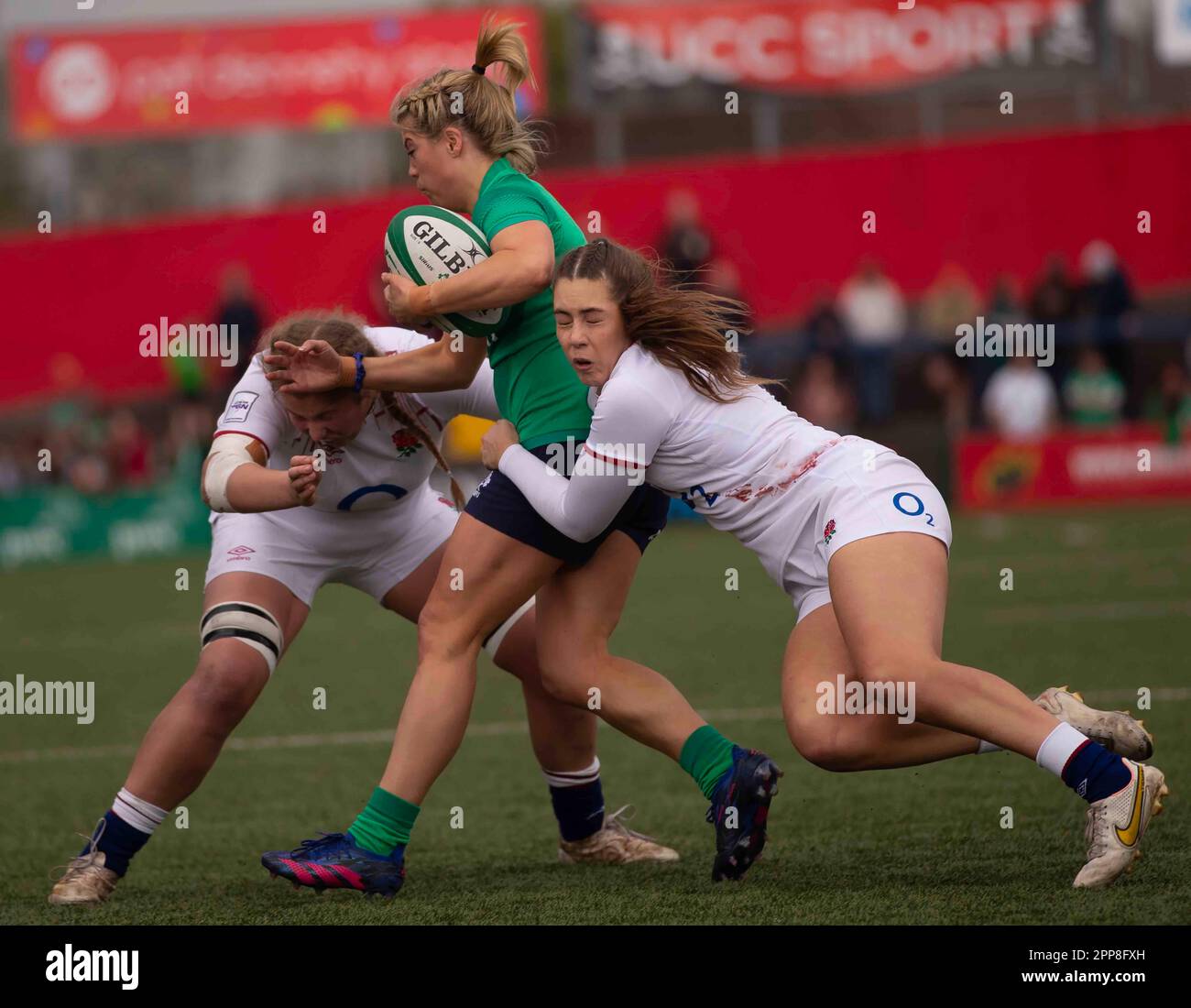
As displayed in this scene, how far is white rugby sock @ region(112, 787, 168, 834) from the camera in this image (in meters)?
4.85

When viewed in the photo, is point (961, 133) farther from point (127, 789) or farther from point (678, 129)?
point (127, 789)

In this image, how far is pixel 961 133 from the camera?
2286cm

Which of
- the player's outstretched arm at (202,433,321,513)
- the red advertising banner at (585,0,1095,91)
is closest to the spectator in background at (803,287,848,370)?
the red advertising banner at (585,0,1095,91)

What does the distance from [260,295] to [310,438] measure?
713 inches

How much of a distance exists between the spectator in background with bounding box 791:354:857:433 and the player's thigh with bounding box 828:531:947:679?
551 inches

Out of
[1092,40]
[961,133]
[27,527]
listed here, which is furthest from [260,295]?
[1092,40]

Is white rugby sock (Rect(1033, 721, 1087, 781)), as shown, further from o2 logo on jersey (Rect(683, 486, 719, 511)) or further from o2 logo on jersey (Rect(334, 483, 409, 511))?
o2 logo on jersey (Rect(334, 483, 409, 511))

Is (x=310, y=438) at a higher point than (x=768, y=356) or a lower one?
lower

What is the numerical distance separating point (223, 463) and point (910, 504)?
188 centimetres

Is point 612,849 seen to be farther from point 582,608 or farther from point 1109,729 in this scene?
point 1109,729

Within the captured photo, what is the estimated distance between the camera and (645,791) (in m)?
6.28

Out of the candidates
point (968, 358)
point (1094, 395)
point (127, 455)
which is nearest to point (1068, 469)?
point (1094, 395)

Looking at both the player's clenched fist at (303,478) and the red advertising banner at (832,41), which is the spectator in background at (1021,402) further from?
the player's clenched fist at (303,478)

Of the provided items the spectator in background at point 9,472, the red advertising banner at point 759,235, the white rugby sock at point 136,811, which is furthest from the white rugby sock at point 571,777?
the red advertising banner at point 759,235
